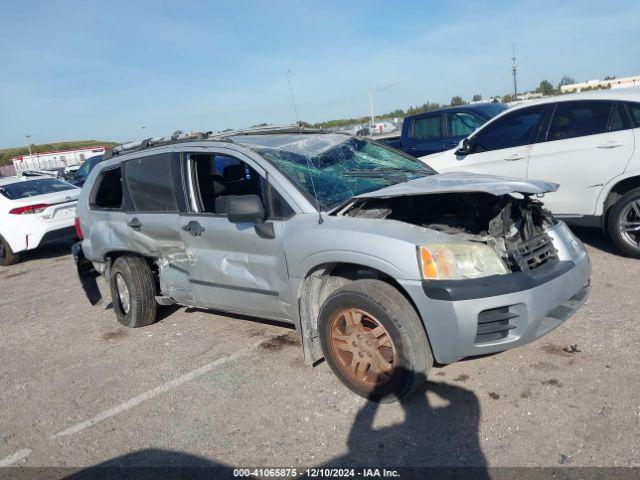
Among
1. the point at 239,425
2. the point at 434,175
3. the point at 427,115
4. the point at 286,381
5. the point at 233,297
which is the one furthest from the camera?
the point at 427,115

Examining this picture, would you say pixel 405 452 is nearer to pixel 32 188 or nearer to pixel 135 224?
pixel 135 224

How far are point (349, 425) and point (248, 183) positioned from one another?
8.96 ft

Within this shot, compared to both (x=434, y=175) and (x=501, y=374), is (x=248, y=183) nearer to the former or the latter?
(x=434, y=175)

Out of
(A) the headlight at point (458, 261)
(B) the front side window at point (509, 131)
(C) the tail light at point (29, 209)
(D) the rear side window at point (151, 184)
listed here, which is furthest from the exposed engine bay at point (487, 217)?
(C) the tail light at point (29, 209)

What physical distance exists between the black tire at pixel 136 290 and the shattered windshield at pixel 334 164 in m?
1.66

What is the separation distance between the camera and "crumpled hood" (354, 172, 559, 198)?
3305 millimetres

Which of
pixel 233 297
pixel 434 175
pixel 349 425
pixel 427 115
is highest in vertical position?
pixel 427 115

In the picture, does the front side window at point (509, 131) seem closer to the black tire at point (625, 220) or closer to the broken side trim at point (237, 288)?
the black tire at point (625, 220)

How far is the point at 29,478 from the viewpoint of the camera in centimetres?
307

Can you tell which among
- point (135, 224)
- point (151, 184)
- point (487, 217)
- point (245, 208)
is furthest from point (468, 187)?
point (135, 224)

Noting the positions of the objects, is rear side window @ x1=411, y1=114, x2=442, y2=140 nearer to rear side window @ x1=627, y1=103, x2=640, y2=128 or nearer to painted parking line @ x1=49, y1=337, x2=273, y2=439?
rear side window @ x1=627, y1=103, x2=640, y2=128

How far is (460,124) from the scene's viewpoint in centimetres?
1002

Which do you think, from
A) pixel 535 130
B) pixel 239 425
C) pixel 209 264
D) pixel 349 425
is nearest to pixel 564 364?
pixel 349 425

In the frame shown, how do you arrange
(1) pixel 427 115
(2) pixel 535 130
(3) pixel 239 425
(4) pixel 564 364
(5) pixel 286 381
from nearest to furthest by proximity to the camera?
(3) pixel 239 425 → (4) pixel 564 364 → (5) pixel 286 381 → (2) pixel 535 130 → (1) pixel 427 115
